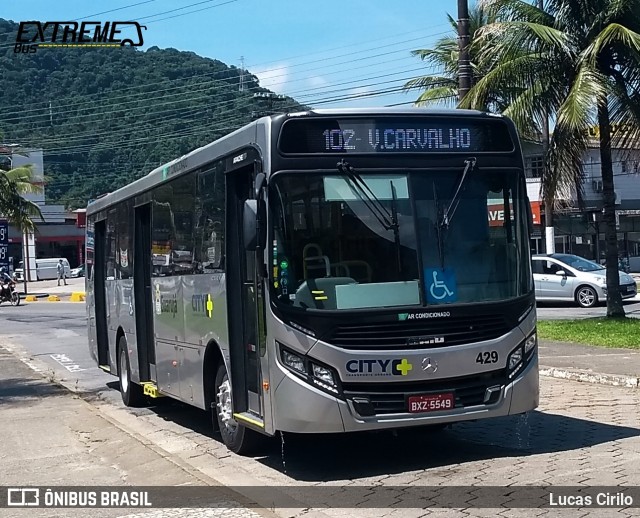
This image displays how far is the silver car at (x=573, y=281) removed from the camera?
28.2 metres

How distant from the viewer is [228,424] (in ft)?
31.1

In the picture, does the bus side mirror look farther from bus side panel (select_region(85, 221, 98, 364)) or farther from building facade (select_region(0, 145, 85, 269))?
building facade (select_region(0, 145, 85, 269))

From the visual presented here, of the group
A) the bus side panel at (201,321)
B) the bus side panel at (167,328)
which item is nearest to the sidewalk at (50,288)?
the bus side panel at (167,328)

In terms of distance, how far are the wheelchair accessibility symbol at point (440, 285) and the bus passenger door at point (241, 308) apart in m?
1.55

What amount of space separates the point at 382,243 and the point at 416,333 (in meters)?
0.82

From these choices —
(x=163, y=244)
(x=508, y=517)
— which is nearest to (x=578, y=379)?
(x=163, y=244)

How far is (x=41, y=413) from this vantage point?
13.2 meters

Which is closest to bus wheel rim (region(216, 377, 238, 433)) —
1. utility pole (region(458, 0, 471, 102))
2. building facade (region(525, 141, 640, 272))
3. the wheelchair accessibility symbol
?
the wheelchair accessibility symbol

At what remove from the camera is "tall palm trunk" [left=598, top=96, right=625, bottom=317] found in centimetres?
1989

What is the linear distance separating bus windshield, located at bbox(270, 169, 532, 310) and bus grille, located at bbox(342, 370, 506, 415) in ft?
2.22

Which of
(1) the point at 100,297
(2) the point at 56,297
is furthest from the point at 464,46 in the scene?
(2) the point at 56,297

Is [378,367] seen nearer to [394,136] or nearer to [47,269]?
[394,136]

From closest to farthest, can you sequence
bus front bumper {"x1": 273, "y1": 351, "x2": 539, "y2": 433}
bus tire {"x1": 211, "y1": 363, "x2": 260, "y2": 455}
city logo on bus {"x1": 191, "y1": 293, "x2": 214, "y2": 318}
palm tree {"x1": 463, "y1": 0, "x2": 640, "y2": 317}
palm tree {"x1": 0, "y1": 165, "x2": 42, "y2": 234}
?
bus front bumper {"x1": 273, "y1": 351, "x2": 539, "y2": 433} < bus tire {"x1": 211, "y1": 363, "x2": 260, "y2": 455} < city logo on bus {"x1": 191, "y1": 293, "x2": 214, "y2": 318} < palm tree {"x1": 463, "y1": 0, "x2": 640, "y2": 317} < palm tree {"x1": 0, "y1": 165, "x2": 42, "y2": 234}

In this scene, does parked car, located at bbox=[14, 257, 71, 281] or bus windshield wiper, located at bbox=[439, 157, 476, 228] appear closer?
bus windshield wiper, located at bbox=[439, 157, 476, 228]
